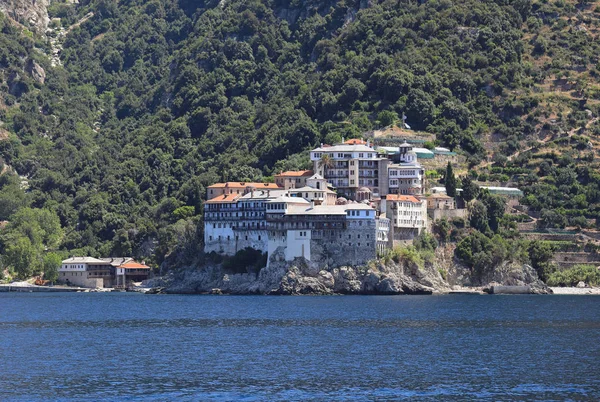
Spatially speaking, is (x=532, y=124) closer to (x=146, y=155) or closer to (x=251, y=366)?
(x=146, y=155)

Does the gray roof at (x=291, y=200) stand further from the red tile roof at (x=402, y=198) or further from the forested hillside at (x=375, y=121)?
the forested hillside at (x=375, y=121)

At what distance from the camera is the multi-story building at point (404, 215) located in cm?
12544

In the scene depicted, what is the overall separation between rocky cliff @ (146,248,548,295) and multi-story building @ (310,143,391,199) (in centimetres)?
1125

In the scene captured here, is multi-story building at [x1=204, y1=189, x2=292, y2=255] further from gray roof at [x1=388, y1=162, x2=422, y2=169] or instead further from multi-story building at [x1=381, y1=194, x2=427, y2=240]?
gray roof at [x1=388, y1=162, x2=422, y2=169]

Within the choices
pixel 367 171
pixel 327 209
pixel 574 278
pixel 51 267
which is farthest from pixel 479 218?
pixel 51 267

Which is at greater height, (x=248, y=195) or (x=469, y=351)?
(x=248, y=195)

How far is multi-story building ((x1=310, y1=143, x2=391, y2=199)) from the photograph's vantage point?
134 metres

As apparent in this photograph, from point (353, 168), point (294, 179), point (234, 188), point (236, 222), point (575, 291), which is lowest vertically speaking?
point (575, 291)

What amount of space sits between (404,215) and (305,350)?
51422mm

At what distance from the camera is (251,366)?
69125 mm

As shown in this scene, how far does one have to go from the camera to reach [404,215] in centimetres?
12612

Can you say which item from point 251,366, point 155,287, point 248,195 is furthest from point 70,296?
A: point 251,366

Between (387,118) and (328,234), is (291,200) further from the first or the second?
(387,118)

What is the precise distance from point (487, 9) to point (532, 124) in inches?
1009
